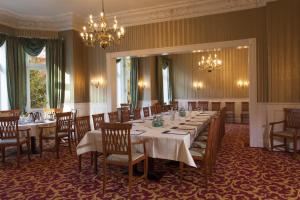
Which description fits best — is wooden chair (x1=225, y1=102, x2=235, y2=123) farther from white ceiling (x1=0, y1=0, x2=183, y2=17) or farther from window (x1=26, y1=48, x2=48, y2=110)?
window (x1=26, y1=48, x2=48, y2=110)

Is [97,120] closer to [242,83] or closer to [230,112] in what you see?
[230,112]

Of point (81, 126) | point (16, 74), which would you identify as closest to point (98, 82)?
point (16, 74)

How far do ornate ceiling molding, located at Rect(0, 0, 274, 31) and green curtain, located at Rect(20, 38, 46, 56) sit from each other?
1.60 feet

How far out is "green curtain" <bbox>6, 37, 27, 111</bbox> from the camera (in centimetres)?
706

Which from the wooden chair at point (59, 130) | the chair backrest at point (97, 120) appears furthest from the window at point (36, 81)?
the chair backrest at point (97, 120)

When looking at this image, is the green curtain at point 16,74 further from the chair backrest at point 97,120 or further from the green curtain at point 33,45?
the chair backrest at point 97,120

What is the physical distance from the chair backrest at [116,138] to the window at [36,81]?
5.26 meters

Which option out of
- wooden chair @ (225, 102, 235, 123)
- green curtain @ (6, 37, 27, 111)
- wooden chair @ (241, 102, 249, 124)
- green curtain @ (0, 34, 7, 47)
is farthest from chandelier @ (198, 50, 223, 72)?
green curtain @ (0, 34, 7, 47)

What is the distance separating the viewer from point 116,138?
11.5ft

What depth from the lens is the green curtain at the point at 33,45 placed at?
745cm

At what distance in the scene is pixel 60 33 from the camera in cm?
796

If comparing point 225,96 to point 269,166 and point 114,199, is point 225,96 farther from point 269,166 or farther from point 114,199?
point 114,199

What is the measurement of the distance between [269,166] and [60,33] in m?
7.04

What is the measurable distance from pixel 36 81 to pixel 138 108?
137 inches
